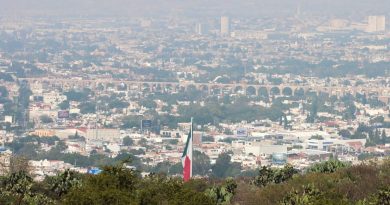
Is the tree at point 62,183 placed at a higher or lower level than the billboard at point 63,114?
higher

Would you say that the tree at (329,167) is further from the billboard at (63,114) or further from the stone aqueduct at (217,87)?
the stone aqueduct at (217,87)

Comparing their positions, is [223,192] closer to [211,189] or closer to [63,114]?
[211,189]

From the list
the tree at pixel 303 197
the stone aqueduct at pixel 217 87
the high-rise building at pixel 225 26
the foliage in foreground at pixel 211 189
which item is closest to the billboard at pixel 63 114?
the stone aqueduct at pixel 217 87

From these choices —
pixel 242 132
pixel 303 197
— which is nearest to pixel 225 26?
pixel 242 132

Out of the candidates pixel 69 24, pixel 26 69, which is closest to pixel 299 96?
pixel 26 69

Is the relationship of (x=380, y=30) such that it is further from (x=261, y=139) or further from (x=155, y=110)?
(x=261, y=139)

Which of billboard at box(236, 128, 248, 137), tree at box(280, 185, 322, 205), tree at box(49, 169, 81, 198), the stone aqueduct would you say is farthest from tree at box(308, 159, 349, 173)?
the stone aqueduct
